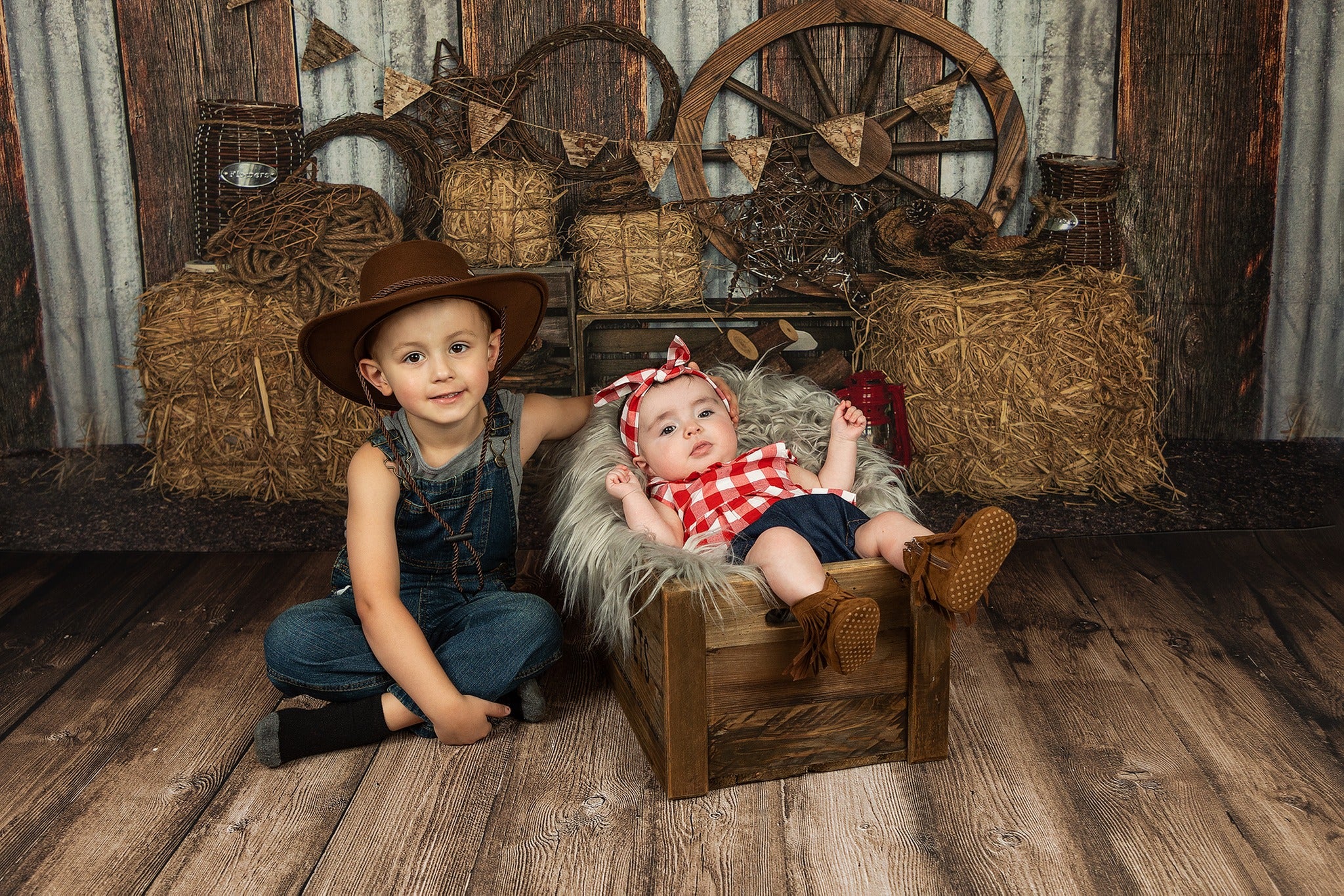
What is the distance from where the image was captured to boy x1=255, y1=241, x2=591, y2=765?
1.81 m

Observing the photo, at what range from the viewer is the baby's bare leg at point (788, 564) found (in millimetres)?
1646

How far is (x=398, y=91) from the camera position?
11.1ft

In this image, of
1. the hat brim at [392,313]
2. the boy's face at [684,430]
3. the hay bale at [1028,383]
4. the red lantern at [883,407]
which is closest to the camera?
the hat brim at [392,313]

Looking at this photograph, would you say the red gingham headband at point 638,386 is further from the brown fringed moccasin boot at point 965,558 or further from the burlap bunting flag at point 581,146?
the burlap bunting flag at point 581,146

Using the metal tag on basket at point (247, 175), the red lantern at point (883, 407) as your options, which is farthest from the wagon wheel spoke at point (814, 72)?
the metal tag on basket at point (247, 175)

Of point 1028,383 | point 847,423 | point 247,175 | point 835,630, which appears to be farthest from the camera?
point 247,175

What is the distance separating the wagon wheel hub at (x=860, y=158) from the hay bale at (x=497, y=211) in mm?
851

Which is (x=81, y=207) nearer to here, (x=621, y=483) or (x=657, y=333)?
(x=657, y=333)

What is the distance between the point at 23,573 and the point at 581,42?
2.22 meters

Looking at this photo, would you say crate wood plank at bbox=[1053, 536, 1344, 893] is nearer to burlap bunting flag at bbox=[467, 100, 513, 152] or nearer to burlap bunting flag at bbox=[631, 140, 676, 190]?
burlap bunting flag at bbox=[631, 140, 676, 190]

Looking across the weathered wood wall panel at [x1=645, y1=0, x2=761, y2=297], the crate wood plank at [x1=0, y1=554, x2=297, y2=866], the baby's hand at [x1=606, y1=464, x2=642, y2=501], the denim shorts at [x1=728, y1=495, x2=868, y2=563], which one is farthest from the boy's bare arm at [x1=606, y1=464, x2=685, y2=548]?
the weathered wood wall panel at [x1=645, y1=0, x2=761, y2=297]

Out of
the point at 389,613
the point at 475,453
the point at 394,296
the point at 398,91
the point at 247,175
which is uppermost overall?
the point at 398,91

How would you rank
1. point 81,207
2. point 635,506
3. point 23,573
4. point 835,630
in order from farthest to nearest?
point 81,207 → point 23,573 → point 635,506 → point 835,630

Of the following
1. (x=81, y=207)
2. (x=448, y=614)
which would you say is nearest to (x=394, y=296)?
(x=448, y=614)
